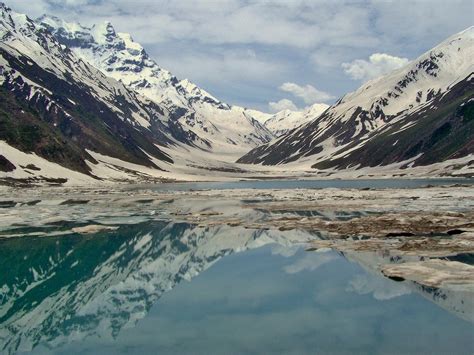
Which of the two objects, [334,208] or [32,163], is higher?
[32,163]

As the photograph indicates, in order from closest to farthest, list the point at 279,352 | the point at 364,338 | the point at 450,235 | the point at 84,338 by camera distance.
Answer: the point at 279,352
the point at 364,338
the point at 84,338
the point at 450,235

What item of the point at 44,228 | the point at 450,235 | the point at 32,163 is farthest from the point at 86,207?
the point at 32,163

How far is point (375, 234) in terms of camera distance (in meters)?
47.6

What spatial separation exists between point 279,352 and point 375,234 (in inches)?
1131

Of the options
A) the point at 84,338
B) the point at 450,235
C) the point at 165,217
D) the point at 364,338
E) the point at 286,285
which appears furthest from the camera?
the point at 165,217

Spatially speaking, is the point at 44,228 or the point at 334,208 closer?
the point at 44,228

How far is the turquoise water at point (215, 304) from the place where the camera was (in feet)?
74.2

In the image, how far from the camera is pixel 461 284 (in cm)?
2873

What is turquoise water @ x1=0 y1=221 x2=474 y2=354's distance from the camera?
890 inches

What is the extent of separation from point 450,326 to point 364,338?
444cm

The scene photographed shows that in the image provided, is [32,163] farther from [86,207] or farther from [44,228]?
[44,228]

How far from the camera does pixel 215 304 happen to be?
2978 cm

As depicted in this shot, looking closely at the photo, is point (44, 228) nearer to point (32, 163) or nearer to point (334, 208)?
point (334, 208)

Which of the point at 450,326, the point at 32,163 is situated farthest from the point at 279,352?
the point at 32,163
